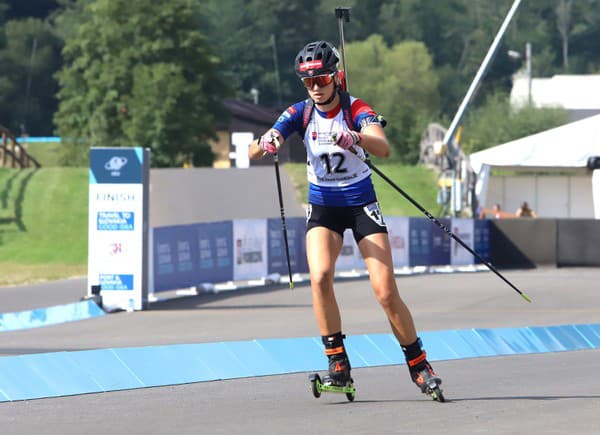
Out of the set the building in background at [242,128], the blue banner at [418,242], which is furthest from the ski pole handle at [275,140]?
the building in background at [242,128]

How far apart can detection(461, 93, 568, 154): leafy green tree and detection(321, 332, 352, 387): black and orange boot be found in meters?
65.2

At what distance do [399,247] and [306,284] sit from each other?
5075 millimetres

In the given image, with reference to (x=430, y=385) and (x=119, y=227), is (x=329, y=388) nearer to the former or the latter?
(x=430, y=385)

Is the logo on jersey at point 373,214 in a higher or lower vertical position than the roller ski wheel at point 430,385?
higher

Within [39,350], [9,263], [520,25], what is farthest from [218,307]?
[520,25]

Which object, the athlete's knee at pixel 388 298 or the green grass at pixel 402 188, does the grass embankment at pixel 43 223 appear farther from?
the athlete's knee at pixel 388 298

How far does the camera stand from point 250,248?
23.7m

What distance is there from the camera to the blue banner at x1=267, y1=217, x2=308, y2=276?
79.8 feet

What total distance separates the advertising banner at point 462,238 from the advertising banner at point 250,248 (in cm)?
648

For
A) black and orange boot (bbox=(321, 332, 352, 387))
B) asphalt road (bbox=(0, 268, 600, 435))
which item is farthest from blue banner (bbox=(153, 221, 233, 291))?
black and orange boot (bbox=(321, 332, 352, 387))

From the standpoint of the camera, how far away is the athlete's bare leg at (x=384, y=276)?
27.1 feet

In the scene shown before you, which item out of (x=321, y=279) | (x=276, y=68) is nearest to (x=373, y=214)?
(x=321, y=279)

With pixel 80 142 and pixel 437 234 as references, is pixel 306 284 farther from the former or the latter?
pixel 80 142

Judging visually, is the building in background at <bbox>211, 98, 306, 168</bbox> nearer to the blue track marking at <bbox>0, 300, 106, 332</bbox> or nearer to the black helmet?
the blue track marking at <bbox>0, 300, 106, 332</bbox>
